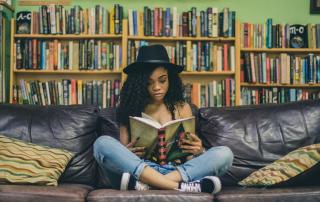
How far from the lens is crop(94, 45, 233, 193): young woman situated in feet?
6.03

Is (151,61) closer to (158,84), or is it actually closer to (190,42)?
(158,84)

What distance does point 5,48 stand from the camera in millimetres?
3658

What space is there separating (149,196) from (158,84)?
0.76m

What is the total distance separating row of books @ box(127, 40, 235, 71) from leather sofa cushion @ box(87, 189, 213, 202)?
6.86 feet

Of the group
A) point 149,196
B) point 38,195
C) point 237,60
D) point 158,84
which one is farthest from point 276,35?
point 38,195

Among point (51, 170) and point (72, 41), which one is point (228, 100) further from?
point (51, 170)

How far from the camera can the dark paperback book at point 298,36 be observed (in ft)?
12.3

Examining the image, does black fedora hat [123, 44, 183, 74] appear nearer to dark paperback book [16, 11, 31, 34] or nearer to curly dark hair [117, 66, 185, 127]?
curly dark hair [117, 66, 185, 127]

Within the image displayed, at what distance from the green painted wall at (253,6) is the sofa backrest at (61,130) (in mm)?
1802

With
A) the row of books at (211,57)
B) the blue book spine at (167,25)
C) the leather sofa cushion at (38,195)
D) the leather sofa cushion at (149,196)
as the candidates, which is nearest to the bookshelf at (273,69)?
the row of books at (211,57)

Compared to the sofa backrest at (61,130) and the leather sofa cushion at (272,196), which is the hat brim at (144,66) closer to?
the sofa backrest at (61,130)

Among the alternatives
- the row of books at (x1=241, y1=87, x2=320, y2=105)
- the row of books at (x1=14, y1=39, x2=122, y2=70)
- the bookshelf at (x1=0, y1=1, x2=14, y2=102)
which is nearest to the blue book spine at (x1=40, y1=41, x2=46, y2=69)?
the row of books at (x1=14, y1=39, x2=122, y2=70)

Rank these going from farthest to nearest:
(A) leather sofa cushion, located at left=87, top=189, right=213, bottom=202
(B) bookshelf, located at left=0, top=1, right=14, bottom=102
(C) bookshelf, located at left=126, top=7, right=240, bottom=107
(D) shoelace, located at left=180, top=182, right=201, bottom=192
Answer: (C) bookshelf, located at left=126, top=7, right=240, bottom=107 → (B) bookshelf, located at left=0, top=1, right=14, bottom=102 → (D) shoelace, located at left=180, top=182, right=201, bottom=192 → (A) leather sofa cushion, located at left=87, top=189, right=213, bottom=202

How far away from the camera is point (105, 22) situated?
12.1 feet
